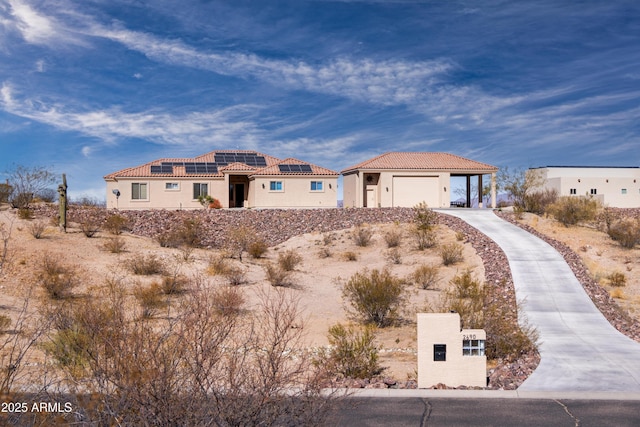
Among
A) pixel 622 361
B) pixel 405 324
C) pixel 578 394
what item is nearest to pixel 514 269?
pixel 405 324

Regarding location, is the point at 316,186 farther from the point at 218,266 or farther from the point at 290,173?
the point at 218,266

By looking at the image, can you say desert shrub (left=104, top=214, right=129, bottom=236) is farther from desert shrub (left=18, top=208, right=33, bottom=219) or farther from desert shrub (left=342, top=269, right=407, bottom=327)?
desert shrub (left=342, top=269, right=407, bottom=327)

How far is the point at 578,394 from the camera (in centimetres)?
1213

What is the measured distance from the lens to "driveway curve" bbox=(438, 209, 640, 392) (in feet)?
43.0

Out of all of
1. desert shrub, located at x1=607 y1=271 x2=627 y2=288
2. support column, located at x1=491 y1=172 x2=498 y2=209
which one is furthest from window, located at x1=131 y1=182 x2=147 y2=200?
desert shrub, located at x1=607 y1=271 x2=627 y2=288

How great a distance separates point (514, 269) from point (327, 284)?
784 cm

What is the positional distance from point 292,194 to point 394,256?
1580cm

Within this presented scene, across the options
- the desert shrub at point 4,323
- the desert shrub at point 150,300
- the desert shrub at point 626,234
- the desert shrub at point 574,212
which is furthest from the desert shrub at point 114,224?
the desert shrub at point 626,234

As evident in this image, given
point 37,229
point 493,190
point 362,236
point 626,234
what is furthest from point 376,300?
point 493,190

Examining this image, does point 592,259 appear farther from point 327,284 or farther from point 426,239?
point 327,284

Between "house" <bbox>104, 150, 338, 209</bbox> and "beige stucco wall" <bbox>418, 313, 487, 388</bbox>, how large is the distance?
3317cm

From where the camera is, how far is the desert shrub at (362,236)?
35.1 meters

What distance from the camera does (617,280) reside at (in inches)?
1028

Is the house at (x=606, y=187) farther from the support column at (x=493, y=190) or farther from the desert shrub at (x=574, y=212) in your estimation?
the desert shrub at (x=574, y=212)
